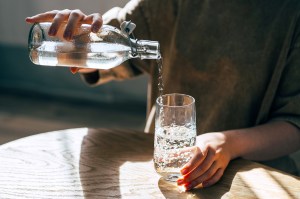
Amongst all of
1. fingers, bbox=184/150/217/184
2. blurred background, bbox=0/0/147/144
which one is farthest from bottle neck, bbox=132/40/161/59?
blurred background, bbox=0/0/147/144

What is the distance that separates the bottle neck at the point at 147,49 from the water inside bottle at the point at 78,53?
0.02 meters

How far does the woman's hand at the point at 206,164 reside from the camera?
88cm

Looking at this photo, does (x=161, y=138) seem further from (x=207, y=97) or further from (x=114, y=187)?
(x=207, y=97)

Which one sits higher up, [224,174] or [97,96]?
[224,174]

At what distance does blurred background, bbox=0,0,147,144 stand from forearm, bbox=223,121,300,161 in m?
1.39

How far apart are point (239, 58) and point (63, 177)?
0.49m

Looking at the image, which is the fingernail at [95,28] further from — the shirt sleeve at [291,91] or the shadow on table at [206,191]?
the shirt sleeve at [291,91]

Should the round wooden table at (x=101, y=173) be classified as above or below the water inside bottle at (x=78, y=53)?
below

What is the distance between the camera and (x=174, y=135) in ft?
2.88

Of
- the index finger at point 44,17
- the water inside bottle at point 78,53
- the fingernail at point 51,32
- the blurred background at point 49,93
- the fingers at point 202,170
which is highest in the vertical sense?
the index finger at point 44,17

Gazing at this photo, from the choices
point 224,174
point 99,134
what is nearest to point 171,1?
point 99,134

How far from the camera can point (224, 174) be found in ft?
3.07

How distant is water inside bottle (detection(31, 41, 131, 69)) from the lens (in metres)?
0.97

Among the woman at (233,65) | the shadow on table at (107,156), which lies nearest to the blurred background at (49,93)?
the woman at (233,65)
